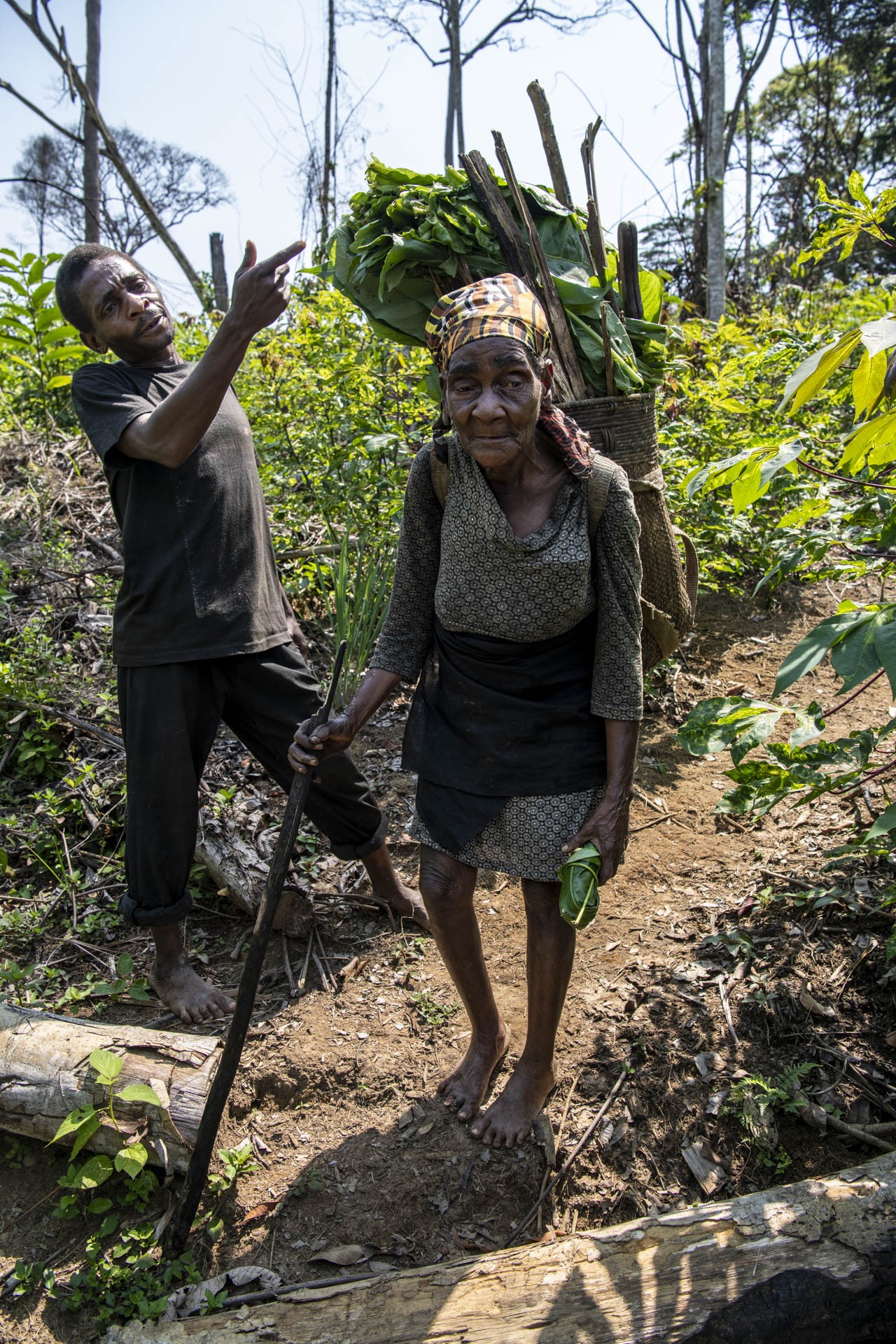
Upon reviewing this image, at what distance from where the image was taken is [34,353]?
527 centimetres

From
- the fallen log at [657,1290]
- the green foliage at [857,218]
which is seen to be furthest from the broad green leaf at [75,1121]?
the green foliage at [857,218]

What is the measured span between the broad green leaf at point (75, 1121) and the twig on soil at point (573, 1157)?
1.02m

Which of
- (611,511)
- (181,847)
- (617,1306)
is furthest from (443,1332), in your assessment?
(611,511)

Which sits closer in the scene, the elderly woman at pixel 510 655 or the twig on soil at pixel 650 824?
the elderly woman at pixel 510 655

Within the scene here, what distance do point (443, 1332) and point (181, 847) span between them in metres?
1.44

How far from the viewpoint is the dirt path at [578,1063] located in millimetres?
2225

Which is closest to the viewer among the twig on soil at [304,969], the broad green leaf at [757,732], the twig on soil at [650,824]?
the broad green leaf at [757,732]

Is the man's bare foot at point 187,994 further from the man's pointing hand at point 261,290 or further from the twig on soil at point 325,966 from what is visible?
the man's pointing hand at point 261,290

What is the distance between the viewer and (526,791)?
2.12 m

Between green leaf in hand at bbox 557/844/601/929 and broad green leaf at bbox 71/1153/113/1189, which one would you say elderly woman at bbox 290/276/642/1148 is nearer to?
green leaf in hand at bbox 557/844/601/929

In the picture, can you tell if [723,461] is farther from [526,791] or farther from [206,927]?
[206,927]

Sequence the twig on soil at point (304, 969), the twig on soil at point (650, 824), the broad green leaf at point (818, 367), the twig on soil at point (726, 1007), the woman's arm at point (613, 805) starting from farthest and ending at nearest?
1. the twig on soil at point (650, 824)
2. the twig on soil at point (304, 969)
3. the twig on soil at point (726, 1007)
4. the woman's arm at point (613, 805)
5. the broad green leaf at point (818, 367)

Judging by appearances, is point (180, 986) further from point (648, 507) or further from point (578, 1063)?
point (648, 507)

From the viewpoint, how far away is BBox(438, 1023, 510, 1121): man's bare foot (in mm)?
2428
